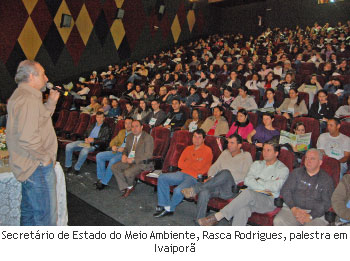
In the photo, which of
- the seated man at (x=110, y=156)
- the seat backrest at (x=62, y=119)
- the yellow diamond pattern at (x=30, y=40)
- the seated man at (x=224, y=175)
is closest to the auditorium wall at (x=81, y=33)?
the yellow diamond pattern at (x=30, y=40)

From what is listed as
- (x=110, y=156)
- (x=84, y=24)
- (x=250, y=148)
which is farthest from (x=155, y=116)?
(x=84, y=24)

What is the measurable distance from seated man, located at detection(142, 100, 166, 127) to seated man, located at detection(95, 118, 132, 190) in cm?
86

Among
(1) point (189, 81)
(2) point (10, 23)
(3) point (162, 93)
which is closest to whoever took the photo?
(3) point (162, 93)

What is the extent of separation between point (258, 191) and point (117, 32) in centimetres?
958

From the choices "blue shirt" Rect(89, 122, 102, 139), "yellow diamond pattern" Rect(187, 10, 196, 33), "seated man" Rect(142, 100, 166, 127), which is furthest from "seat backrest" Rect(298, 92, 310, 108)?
"yellow diamond pattern" Rect(187, 10, 196, 33)

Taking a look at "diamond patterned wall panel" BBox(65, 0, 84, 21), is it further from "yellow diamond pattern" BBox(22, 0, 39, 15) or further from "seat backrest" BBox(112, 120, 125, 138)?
"seat backrest" BBox(112, 120, 125, 138)

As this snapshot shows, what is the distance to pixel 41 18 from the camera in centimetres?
897

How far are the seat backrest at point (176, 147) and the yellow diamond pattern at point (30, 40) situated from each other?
6860 millimetres

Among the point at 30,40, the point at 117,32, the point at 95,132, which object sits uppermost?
the point at 117,32

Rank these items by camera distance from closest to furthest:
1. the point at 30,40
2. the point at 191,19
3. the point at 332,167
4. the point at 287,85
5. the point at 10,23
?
the point at 332,167
the point at 287,85
the point at 10,23
the point at 30,40
the point at 191,19

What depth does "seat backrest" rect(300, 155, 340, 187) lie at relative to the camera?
268 centimetres

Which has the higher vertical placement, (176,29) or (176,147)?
(176,29)

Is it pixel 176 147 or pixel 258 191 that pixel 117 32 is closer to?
pixel 176 147

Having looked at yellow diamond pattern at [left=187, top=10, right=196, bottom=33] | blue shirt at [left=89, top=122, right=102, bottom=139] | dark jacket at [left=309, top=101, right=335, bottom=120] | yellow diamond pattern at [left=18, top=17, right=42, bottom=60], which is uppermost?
yellow diamond pattern at [left=187, top=10, right=196, bottom=33]
